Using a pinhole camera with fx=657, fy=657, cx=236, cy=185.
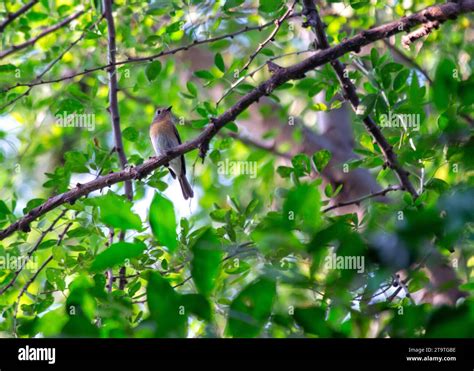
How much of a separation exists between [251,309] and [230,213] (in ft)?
8.94

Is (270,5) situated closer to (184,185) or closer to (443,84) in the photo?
(443,84)

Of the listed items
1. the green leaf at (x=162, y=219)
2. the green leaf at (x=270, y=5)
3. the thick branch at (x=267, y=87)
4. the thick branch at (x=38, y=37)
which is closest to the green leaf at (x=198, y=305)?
the green leaf at (x=162, y=219)

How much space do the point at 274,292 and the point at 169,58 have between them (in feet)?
19.7

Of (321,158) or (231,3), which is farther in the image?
(321,158)

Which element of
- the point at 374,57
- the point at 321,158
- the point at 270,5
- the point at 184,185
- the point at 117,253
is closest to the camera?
the point at 117,253

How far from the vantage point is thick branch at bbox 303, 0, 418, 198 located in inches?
133

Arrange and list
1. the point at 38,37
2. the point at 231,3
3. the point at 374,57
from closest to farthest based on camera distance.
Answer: the point at 231,3 < the point at 374,57 < the point at 38,37

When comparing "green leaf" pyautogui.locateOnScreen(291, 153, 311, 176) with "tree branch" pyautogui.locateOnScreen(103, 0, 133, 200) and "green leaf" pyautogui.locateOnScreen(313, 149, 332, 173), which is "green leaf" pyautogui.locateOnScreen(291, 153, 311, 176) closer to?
"green leaf" pyautogui.locateOnScreen(313, 149, 332, 173)

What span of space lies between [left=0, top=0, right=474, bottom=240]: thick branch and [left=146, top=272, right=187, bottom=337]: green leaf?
78.5 inches

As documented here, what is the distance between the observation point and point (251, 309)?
114cm

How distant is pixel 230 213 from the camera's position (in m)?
3.87

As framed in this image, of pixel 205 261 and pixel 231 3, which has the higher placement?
pixel 231 3

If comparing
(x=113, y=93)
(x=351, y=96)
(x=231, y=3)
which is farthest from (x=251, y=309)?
(x=113, y=93)

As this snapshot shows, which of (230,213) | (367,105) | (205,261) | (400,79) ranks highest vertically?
(400,79)
